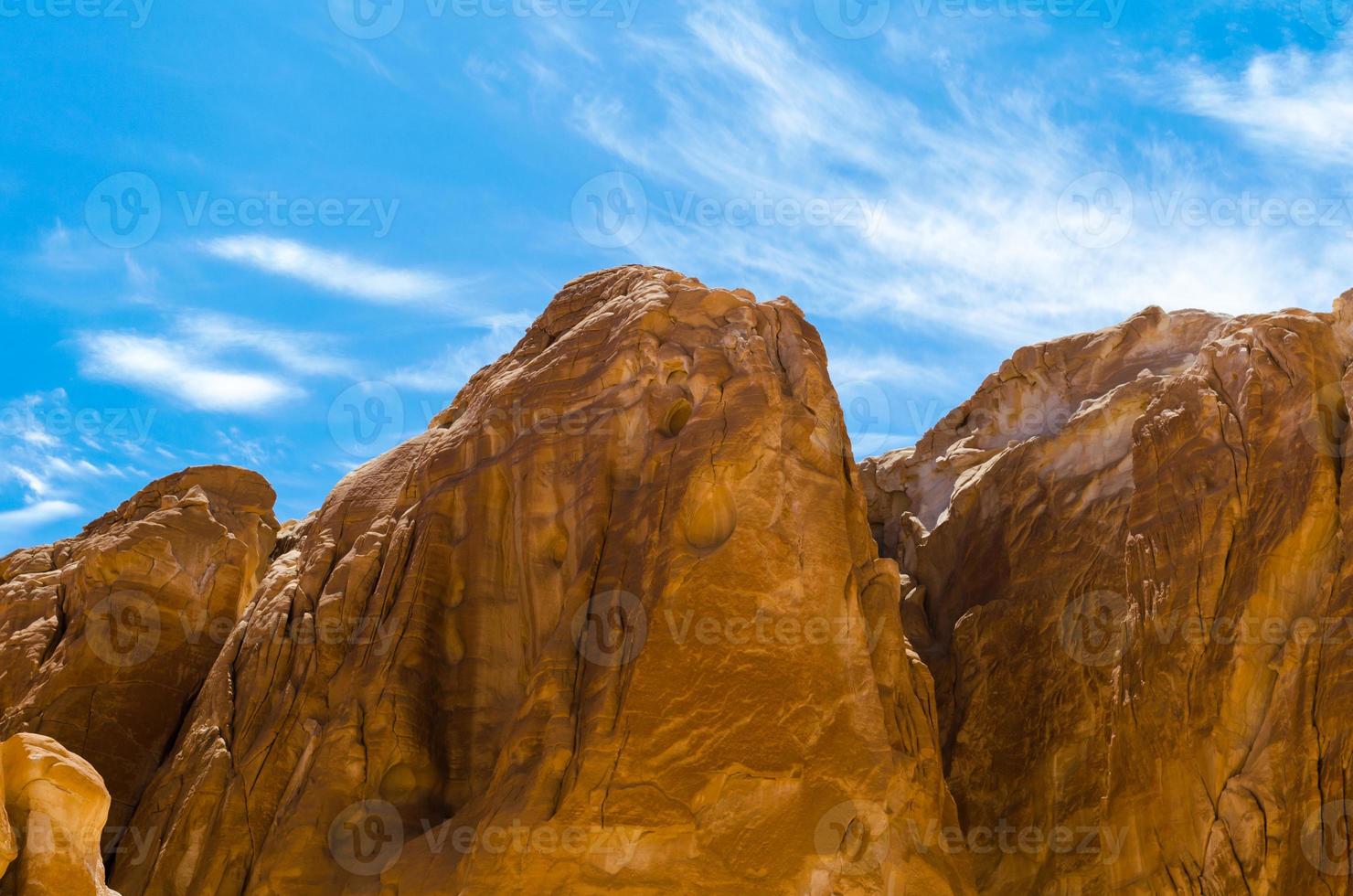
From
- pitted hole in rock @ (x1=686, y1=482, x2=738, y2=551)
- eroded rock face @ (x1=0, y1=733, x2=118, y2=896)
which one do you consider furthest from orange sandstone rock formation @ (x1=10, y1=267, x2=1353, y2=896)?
eroded rock face @ (x1=0, y1=733, x2=118, y2=896)

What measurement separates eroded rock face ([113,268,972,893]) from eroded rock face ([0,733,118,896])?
7.53 metres

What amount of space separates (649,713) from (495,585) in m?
6.56

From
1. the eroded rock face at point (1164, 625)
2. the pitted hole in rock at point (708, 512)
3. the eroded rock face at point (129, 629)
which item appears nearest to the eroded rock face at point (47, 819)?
the pitted hole in rock at point (708, 512)

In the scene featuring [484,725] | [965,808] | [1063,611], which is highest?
[1063,611]

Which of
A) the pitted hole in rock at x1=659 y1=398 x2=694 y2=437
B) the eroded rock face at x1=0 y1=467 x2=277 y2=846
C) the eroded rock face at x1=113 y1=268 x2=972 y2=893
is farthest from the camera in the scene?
the eroded rock face at x1=0 y1=467 x2=277 y2=846

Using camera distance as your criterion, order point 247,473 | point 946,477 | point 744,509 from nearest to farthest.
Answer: point 744,509, point 247,473, point 946,477

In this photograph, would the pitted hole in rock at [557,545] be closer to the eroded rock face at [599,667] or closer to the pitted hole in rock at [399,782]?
the eroded rock face at [599,667]

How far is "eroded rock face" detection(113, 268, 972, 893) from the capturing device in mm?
22266

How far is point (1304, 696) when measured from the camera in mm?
24922

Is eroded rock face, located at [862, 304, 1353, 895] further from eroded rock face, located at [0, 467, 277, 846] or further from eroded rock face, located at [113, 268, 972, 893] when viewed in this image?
eroded rock face, located at [0, 467, 277, 846]

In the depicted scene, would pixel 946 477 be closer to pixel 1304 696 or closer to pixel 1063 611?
pixel 1063 611

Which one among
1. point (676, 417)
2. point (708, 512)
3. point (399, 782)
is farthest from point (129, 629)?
point (708, 512)

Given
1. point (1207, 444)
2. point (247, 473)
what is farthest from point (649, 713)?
point (247, 473)

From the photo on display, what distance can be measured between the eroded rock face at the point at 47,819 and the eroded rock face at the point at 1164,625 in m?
18.9
